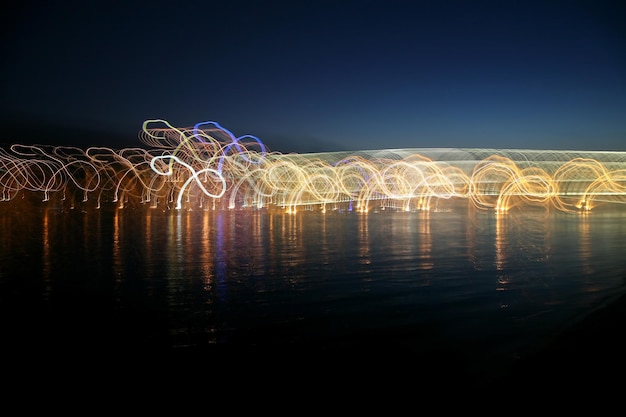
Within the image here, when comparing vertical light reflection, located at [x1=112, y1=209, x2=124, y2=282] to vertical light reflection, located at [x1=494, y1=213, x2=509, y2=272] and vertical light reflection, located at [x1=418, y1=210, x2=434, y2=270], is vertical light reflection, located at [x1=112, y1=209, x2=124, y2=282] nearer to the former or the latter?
vertical light reflection, located at [x1=418, y1=210, x2=434, y2=270]

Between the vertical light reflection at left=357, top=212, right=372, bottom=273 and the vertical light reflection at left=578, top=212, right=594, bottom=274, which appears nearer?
the vertical light reflection at left=578, top=212, right=594, bottom=274

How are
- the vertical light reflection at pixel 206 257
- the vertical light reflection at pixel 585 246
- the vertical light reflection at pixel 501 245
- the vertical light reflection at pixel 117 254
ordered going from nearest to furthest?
the vertical light reflection at pixel 206 257 → the vertical light reflection at pixel 117 254 → the vertical light reflection at pixel 585 246 → the vertical light reflection at pixel 501 245

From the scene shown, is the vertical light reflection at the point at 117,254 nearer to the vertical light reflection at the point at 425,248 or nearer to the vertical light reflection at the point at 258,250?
the vertical light reflection at the point at 258,250

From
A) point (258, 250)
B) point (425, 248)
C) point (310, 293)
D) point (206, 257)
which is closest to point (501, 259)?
point (425, 248)

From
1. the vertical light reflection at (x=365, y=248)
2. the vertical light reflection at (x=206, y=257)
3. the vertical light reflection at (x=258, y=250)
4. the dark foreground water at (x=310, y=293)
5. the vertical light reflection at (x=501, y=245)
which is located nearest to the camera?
the dark foreground water at (x=310, y=293)

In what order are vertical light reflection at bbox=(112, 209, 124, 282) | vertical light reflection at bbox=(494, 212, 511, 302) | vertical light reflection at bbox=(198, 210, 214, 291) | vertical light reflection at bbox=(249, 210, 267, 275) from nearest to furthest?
1. vertical light reflection at bbox=(494, 212, 511, 302)
2. vertical light reflection at bbox=(198, 210, 214, 291)
3. vertical light reflection at bbox=(112, 209, 124, 282)
4. vertical light reflection at bbox=(249, 210, 267, 275)

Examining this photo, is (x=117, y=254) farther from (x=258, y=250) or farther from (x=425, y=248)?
(x=425, y=248)

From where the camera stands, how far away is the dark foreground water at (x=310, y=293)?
4531 millimetres

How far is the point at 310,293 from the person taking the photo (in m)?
6.53

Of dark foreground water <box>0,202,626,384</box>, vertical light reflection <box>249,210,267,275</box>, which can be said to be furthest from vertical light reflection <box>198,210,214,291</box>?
vertical light reflection <box>249,210,267,275</box>

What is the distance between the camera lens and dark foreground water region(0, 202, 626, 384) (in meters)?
4.53

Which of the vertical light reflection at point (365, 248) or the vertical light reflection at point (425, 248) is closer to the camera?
the vertical light reflection at point (425, 248)

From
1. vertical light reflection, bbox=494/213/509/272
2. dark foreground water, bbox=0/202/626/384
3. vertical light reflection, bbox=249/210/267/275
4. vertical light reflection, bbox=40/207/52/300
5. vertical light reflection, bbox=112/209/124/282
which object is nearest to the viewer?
dark foreground water, bbox=0/202/626/384

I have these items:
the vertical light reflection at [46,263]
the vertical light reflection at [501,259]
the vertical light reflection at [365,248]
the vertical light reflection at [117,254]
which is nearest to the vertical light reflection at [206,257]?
the vertical light reflection at [117,254]
